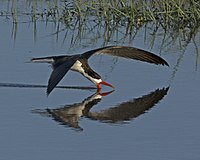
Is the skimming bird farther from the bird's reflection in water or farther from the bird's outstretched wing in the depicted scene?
the bird's reflection in water

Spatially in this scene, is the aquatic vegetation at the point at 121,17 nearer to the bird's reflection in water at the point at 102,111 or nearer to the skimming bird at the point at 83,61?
the skimming bird at the point at 83,61

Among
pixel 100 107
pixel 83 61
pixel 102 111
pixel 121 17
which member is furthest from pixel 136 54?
pixel 121 17

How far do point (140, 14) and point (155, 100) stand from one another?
204 inches

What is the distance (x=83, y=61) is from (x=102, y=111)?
118 cm

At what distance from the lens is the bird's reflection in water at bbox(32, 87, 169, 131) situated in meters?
8.23

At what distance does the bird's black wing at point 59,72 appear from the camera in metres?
8.50

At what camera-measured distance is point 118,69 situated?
1040cm

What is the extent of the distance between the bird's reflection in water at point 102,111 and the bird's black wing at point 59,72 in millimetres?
233

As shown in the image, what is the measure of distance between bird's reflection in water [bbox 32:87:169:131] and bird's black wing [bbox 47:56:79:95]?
23 centimetres

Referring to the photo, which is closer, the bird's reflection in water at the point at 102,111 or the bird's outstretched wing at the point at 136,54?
the bird's reflection in water at the point at 102,111

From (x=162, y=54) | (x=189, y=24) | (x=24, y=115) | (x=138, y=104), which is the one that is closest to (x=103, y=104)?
(x=138, y=104)

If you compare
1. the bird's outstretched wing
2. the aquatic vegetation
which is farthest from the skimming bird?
the aquatic vegetation

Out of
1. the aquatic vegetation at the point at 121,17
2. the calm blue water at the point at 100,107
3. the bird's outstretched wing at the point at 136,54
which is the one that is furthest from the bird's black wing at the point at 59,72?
the aquatic vegetation at the point at 121,17

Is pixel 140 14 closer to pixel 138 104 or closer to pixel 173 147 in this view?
pixel 138 104
